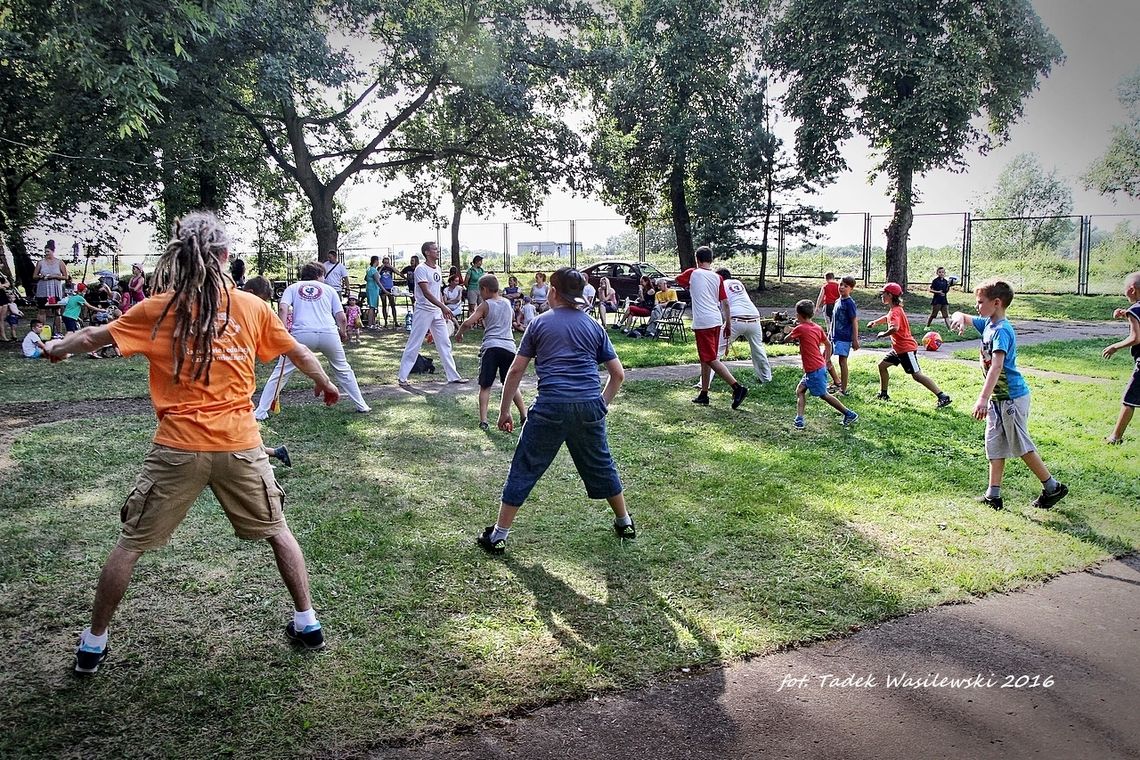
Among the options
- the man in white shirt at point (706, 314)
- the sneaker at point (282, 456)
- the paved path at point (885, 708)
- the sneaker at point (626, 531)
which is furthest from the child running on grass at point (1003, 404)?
the sneaker at point (282, 456)

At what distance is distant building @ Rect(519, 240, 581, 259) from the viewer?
36344 millimetres

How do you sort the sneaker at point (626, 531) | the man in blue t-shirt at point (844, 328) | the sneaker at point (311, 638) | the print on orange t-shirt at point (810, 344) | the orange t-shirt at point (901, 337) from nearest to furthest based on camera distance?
the sneaker at point (311, 638) < the sneaker at point (626, 531) < the print on orange t-shirt at point (810, 344) < the orange t-shirt at point (901, 337) < the man in blue t-shirt at point (844, 328)

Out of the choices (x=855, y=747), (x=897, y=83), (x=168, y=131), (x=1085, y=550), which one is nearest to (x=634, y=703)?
(x=855, y=747)

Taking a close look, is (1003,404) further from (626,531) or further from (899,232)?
(899,232)

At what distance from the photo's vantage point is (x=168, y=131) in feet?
53.4

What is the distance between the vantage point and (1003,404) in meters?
5.60

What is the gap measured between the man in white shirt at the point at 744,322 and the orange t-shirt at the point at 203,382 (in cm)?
747

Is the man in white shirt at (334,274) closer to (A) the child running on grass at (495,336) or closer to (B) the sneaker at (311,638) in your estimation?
(A) the child running on grass at (495,336)

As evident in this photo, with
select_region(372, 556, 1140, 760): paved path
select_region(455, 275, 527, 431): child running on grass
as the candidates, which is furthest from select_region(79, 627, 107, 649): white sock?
select_region(455, 275, 527, 431): child running on grass

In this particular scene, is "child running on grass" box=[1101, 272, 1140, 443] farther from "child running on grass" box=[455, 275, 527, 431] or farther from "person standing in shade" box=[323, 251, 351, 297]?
"person standing in shade" box=[323, 251, 351, 297]

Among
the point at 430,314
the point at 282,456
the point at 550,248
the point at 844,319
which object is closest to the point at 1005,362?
the point at 844,319

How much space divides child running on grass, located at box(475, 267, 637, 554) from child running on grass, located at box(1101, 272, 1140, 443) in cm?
509

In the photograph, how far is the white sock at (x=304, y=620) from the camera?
3.70m

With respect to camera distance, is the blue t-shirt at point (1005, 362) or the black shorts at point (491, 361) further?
the black shorts at point (491, 361)
